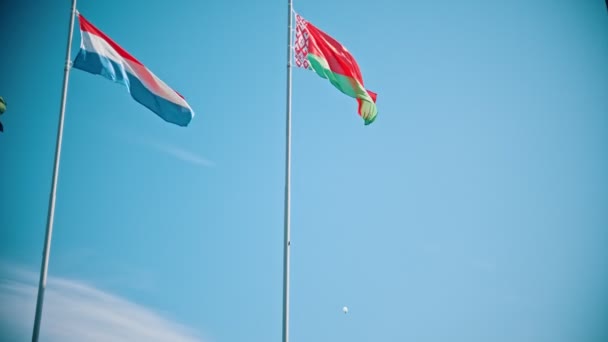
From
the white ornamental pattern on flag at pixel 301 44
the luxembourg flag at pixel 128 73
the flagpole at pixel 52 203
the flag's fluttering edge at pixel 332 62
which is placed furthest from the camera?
the flag's fluttering edge at pixel 332 62

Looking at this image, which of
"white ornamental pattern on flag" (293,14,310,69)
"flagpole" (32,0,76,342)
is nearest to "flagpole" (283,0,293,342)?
"white ornamental pattern on flag" (293,14,310,69)

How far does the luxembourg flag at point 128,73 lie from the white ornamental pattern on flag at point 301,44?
4.58 m

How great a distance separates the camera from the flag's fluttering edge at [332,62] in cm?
2150

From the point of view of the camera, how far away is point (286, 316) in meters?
17.2

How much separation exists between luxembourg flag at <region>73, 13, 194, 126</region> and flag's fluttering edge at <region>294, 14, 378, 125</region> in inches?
193

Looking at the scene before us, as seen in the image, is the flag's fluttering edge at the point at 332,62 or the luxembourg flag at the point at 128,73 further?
the flag's fluttering edge at the point at 332,62

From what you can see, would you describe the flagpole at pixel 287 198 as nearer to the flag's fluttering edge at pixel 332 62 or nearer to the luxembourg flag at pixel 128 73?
the flag's fluttering edge at pixel 332 62

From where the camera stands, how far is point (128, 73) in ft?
67.4

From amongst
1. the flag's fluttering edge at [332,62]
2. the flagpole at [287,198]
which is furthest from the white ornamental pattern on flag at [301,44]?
the flagpole at [287,198]

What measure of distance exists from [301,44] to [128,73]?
258 inches

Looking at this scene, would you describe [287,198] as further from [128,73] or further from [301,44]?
[128,73]

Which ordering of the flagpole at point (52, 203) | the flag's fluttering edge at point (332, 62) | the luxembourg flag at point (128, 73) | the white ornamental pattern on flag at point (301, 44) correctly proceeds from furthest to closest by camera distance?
the flag's fluttering edge at point (332, 62)
the white ornamental pattern on flag at point (301, 44)
the luxembourg flag at point (128, 73)
the flagpole at point (52, 203)

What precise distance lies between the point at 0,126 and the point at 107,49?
15.2 ft

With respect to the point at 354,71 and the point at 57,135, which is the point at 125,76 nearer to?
the point at 57,135
